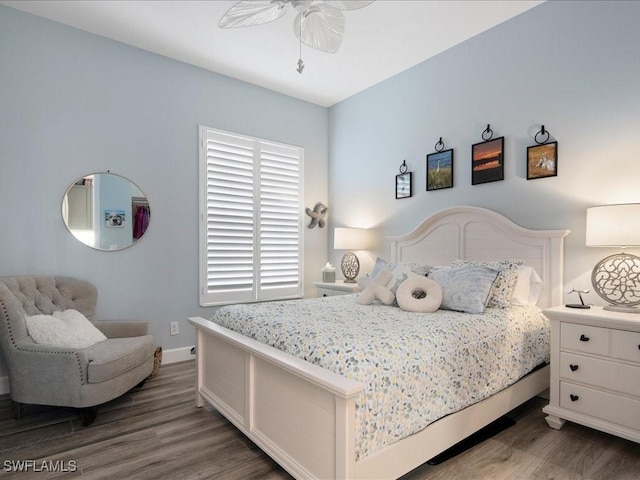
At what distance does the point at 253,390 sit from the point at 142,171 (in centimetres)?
242

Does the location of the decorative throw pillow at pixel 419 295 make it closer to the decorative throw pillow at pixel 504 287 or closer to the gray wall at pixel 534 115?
the decorative throw pillow at pixel 504 287

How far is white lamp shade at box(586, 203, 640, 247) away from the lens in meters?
2.16

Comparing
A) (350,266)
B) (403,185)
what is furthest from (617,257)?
(350,266)

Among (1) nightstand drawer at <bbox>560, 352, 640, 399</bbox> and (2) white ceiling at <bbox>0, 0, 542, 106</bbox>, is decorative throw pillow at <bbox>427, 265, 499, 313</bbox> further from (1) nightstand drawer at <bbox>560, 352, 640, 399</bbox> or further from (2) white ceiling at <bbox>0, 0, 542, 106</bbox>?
(2) white ceiling at <bbox>0, 0, 542, 106</bbox>

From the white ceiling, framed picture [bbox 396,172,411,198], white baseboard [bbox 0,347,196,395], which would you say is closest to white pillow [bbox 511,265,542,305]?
framed picture [bbox 396,172,411,198]

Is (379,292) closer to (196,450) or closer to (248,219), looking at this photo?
(196,450)

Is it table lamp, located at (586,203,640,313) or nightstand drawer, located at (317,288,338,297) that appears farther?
nightstand drawer, located at (317,288,338,297)

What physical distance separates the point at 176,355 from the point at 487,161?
338 centimetres

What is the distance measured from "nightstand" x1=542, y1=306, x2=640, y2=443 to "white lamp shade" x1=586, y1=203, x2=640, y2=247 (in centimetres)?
A: 42

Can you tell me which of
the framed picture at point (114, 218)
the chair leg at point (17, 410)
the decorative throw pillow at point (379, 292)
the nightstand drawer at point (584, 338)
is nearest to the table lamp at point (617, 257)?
the nightstand drawer at point (584, 338)

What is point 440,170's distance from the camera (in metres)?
3.57

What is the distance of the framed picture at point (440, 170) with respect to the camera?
3.50 meters

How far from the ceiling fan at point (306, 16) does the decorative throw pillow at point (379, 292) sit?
5.14 ft

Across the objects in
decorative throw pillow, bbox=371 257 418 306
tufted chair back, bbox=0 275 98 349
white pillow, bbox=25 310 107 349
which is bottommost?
white pillow, bbox=25 310 107 349
